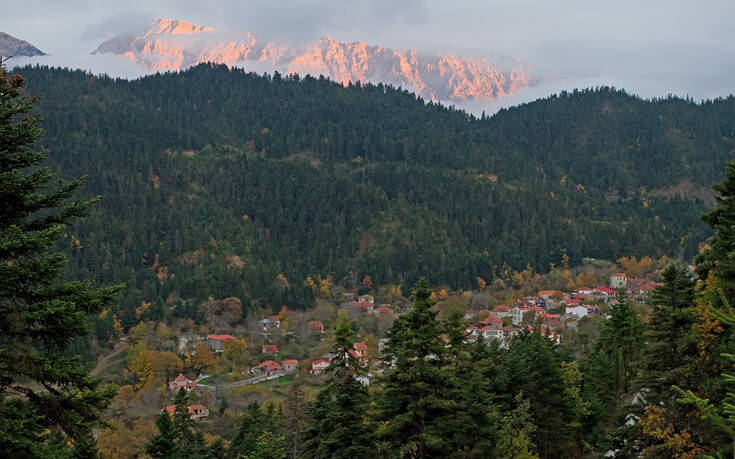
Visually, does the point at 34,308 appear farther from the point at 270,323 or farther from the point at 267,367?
the point at 270,323

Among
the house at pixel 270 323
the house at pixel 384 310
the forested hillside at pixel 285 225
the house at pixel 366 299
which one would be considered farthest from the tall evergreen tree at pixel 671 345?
the house at pixel 366 299

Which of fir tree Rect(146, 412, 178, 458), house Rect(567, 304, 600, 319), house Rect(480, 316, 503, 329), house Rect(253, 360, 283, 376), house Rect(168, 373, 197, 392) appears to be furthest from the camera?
house Rect(567, 304, 600, 319)

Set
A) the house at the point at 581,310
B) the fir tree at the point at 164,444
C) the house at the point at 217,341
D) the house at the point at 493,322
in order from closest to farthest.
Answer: the fir tree at the point at 164,444
the house at the point at 217,341
the house at the point at 493,322
the house at the point at 581,310

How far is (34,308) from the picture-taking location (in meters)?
10.4

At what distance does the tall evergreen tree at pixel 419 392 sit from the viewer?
20516 millimetres

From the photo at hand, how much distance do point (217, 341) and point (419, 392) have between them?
82.5 metres

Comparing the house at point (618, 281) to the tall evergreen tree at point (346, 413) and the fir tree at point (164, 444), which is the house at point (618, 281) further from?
the tall evergreen tree at point (346, 413)

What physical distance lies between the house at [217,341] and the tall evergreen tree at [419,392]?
79.4m

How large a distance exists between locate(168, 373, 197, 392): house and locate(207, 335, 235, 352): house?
14.6 meters

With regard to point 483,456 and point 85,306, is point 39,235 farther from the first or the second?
point 483,456

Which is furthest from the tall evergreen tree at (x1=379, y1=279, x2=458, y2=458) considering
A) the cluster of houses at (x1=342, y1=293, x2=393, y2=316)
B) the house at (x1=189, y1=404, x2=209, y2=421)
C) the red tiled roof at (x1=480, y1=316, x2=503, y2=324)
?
the cluster of houses at (x1=342, y1=293, x2=393, y2=316)

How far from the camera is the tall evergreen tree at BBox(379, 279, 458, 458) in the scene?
20.5 meters

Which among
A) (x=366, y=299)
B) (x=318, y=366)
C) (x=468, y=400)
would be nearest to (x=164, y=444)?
(x=468, y=400)

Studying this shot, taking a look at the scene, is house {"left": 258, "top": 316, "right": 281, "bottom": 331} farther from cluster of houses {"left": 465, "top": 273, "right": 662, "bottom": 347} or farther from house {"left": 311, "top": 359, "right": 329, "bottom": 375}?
cluster of houses {"left": 465, "top": 273, "right": 662, "bottom": 347}
